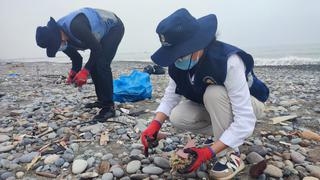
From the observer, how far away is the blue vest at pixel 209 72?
2.28 meters

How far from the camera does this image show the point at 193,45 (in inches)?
83.4

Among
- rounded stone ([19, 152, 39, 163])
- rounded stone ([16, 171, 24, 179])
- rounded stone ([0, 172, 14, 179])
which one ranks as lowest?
rounded stone ([19, 152, 39, 163])

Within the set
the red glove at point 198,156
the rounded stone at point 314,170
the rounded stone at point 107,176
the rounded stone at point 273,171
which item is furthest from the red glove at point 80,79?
the rounded stone at point 314,170

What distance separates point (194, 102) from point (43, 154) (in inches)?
63.7

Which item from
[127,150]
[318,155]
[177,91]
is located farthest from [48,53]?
[318,155]

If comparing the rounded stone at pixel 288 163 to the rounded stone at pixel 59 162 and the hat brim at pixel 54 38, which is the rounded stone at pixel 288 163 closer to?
the rounded stone at pixel 59 162

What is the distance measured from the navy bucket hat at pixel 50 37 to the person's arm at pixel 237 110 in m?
2.62

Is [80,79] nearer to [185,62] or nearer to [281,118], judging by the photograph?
[185,62]

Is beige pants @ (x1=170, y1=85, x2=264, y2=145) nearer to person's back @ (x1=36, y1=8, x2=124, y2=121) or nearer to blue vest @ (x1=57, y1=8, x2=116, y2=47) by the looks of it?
person's back @ (x1=36, y1=8, x2=124, y2=121)

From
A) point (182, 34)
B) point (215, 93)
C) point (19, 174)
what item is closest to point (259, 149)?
point (215, 93)

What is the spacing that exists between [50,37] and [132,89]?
6.71 ft

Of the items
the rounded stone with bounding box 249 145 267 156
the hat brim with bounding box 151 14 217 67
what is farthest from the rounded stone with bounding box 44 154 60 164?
the rounded stone with bounding box 249 145 267 156

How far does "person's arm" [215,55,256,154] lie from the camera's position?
226cm

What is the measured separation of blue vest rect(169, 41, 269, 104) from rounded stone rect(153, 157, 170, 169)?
62 centimetres
